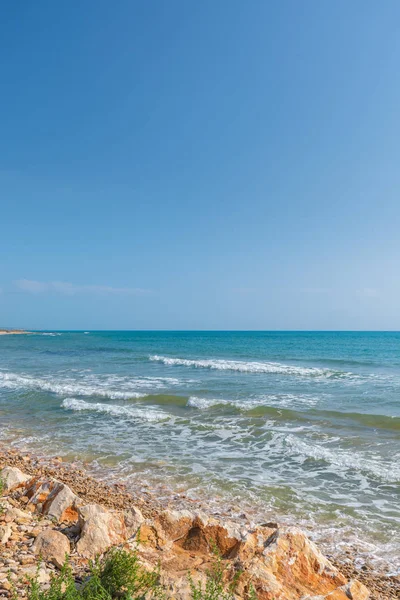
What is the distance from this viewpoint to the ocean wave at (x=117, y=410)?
15.2m

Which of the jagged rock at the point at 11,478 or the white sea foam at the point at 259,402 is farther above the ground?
the jagged rock at the point at 11,478

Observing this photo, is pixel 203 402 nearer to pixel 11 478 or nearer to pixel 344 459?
pixel 344 459

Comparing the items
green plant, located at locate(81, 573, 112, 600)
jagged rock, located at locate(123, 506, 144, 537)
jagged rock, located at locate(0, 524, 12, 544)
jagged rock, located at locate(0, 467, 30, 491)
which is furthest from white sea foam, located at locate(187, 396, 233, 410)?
green plant, located at locate(81, 573, 112, 600)

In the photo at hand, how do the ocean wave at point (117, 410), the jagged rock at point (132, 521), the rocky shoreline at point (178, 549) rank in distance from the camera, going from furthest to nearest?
the ocean wave at point (117, 410)
the jagged rock at point (132, 521)
the rocky shoreline at point (178, 549)

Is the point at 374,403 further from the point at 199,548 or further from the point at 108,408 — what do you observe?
the point at 199,548

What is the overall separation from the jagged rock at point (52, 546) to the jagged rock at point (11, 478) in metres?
2.48

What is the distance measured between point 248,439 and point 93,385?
12.5m

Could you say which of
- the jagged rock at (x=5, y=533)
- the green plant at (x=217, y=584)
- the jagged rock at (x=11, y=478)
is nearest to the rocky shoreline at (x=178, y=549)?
the jagged rock at (x=5, y=533)

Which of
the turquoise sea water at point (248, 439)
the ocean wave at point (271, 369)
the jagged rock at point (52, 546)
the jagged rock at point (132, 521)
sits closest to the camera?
the jagged rock at point (52, 546)

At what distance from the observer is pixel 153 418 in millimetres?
15000

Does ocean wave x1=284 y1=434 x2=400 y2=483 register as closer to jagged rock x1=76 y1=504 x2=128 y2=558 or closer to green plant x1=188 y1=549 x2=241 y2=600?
green plant x1=188 y1=549 x2=241 y2=600

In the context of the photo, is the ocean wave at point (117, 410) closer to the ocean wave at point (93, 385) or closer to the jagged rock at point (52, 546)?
the ocean wave at point (93, 385)

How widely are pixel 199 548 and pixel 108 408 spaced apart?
1220cm

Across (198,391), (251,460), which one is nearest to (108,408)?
(198,391)
